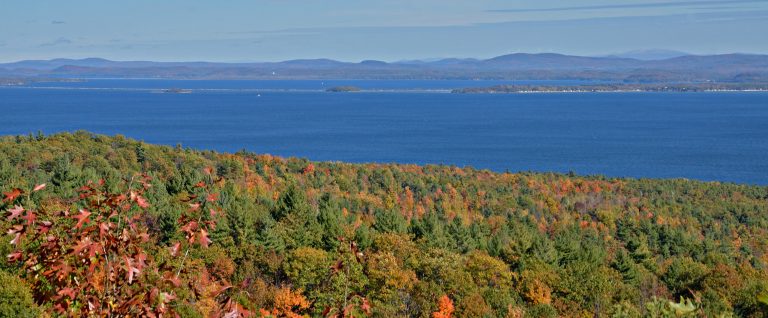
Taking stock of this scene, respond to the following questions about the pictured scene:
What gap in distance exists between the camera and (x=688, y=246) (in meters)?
44.0

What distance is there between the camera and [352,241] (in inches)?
217

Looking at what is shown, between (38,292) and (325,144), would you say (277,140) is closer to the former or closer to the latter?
(325,144)

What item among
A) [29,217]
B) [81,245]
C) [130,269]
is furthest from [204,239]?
[29,217]

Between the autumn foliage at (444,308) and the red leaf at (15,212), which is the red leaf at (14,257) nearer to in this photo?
the red leaf at (15,212)

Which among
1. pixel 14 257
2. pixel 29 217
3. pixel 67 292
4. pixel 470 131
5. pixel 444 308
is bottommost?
pixel 470 131

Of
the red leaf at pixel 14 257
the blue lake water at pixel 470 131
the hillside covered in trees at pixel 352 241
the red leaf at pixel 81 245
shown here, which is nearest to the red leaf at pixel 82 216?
the hillside covered in trees at pixel 352 241

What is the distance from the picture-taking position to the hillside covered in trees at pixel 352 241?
4.80 m

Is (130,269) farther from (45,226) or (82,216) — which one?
(45,226)

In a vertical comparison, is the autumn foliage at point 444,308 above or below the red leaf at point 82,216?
below

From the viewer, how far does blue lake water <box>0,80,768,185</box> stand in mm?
101875

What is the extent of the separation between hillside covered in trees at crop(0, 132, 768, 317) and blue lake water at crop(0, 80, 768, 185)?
28363 mm

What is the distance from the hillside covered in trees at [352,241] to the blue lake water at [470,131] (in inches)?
1117

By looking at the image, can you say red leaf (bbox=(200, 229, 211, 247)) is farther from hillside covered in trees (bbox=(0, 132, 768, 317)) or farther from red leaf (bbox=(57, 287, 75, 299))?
red leaf (bbox=(57, 287, 75, 299))

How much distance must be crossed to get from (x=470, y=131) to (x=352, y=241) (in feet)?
434
